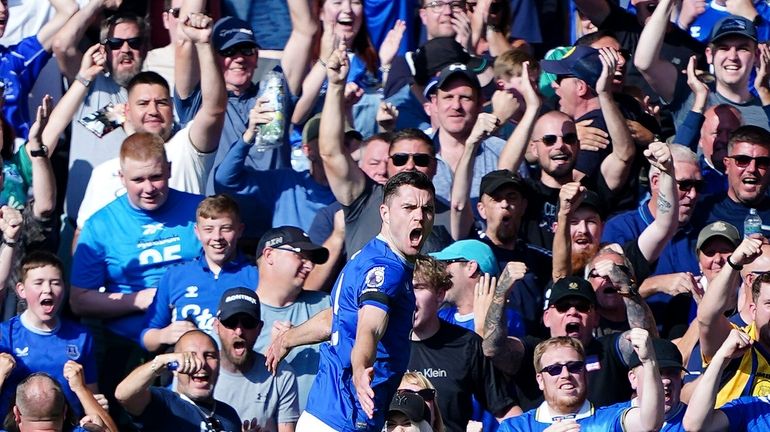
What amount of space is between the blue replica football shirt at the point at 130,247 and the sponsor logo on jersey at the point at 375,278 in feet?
11.5

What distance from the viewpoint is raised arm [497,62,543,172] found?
42.5ft

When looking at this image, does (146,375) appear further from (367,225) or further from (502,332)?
(502,332)

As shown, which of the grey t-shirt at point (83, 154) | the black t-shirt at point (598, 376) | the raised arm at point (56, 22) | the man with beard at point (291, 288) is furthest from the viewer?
the raised arm at point (56, 22)

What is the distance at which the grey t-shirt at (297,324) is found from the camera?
475 inches

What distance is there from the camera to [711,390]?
10953 millimetres

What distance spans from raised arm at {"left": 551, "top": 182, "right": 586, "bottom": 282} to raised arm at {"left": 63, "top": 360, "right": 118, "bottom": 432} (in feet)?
10.3

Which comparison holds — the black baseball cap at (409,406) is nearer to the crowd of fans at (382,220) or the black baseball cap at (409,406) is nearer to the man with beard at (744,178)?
the crowd of fans at (382,220)

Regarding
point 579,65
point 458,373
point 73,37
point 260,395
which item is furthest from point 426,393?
point 73,37

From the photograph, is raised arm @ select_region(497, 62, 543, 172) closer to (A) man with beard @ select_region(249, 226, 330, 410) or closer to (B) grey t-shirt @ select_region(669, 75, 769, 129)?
(A) man with beard @ select_region(249, 226, 330, 410)

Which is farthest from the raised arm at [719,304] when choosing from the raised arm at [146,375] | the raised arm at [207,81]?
the raised arm at [207,81]

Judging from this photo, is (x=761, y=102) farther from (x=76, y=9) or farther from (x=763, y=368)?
(x=76, y=9)

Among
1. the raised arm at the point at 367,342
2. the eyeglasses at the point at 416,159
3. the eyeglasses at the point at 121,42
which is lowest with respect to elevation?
the eyeglasses at the point at 416,159

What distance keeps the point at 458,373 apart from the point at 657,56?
3850mm

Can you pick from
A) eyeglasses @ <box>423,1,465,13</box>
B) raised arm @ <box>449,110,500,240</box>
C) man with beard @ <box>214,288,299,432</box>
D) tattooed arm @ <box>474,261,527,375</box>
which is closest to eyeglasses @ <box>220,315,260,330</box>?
man with beard @ <box>214,288,299,432</box>
